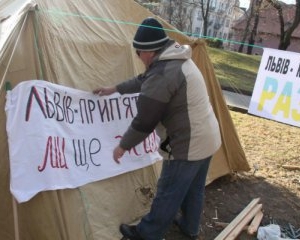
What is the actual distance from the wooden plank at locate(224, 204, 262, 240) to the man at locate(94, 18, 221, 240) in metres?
0.76

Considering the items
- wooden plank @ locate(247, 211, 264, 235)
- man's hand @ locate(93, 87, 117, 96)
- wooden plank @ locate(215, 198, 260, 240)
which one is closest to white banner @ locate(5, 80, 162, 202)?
man's hand @ locate(93, 87, 117, 96)

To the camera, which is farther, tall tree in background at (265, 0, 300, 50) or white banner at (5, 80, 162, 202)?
tall tree in background at (265, 0, 300, 50)

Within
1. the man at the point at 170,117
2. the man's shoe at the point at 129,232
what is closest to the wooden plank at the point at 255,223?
the man at the point at 170,117

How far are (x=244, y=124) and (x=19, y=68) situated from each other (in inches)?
258

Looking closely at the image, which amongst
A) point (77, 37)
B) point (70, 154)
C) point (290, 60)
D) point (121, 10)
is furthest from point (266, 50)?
point (70, 154)

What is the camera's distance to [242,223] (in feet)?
14.0

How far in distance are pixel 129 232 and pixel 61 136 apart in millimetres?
1053

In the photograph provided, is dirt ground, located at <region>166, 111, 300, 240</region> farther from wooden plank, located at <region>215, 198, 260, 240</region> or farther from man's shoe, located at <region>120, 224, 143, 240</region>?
man's shoe, located at <region>120, 224, 143, 240</region>

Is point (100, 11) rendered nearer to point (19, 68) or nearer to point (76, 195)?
point (19, 68)

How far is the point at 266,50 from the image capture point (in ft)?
21.9

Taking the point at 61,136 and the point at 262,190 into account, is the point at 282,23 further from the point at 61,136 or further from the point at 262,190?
the point at 61,136

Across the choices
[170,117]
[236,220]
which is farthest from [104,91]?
[236,220]

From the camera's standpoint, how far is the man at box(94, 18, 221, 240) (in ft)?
9.73

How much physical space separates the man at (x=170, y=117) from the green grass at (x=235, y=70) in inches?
421
